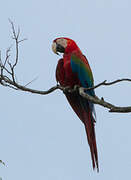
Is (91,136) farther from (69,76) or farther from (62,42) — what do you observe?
(62,42)

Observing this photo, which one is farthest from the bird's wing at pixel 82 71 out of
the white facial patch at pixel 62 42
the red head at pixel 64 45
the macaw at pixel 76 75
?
the white facial patch at pixel 62 42

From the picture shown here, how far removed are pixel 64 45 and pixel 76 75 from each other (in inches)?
20.7

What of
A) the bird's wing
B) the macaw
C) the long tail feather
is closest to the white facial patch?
the macaw

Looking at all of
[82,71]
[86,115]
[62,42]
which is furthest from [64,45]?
[86,115]

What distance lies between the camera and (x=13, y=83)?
3605 millimetres

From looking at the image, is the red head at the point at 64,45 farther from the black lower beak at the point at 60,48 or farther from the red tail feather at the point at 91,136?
the red tail feather at the point at 91,136

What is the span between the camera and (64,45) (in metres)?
4.94

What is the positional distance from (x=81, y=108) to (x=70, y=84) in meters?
0.37

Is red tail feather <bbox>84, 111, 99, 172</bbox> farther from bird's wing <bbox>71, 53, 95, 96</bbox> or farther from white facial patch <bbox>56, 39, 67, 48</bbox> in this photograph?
white facial patch <bbox>56, 39, 67, 48</bbox>

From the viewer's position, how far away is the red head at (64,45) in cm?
486

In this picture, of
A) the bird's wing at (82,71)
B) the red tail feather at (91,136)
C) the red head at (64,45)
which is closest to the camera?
the red tail feather at (91,136)

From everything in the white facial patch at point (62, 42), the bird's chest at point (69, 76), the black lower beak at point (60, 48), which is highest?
the white facial patch at point (62, 42)

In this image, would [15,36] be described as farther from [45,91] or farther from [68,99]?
[68,99]

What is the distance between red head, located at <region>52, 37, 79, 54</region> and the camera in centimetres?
486
